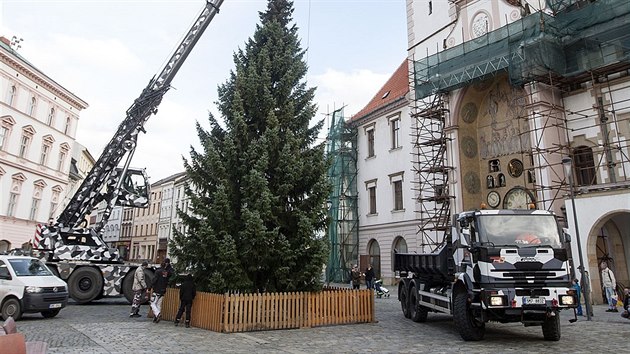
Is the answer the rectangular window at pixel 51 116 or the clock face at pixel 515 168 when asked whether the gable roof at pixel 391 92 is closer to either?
the clock face at pixel 515 168

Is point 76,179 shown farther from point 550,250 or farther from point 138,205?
point 550,250

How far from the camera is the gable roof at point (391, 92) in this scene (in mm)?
30531

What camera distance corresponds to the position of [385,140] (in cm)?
3052

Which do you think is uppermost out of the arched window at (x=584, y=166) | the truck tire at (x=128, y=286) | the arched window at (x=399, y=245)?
the arched window at (x=584, y=166)

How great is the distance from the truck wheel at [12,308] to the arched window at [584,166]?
21.4 metres

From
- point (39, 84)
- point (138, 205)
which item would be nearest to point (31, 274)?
point (138, 205)

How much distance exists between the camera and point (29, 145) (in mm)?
36312

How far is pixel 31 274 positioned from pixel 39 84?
3010 cm

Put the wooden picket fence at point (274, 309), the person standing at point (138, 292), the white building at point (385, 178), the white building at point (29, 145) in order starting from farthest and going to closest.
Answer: the white building at point (29, 145) → the white building at point (385, 178) → the person standing at point (138, 292) → the wooden picket fence at point (274, 309)

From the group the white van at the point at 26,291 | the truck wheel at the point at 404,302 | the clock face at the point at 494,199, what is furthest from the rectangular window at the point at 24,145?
the clock face at the point at 494,199

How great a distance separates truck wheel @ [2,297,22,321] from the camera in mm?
12672

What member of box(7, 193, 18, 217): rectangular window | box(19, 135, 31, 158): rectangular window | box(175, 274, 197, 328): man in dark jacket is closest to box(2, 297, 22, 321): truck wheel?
box(175, 274, 197, 328): man in dark jacket

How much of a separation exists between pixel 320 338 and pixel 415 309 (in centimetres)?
446

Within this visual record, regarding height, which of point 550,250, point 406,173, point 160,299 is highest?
point 406,173
